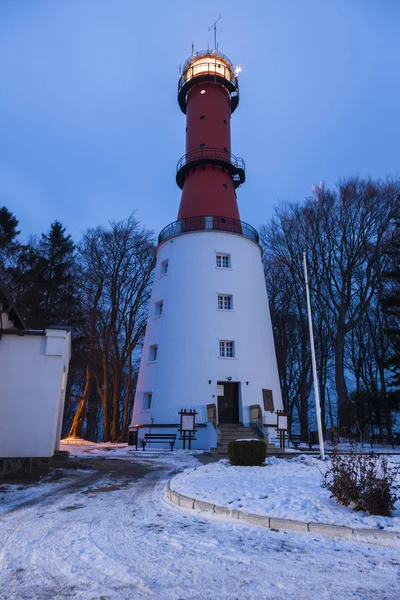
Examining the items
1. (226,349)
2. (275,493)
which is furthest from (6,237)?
(275,493)

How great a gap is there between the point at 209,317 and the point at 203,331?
99 centimetres

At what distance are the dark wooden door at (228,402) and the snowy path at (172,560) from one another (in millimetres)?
17249

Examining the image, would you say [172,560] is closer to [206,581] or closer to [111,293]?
[206,581]

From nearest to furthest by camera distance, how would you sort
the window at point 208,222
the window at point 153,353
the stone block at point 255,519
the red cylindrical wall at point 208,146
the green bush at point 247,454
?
1. the stone block at point 255,519
2. the green bush at point 247,454
3. the window at point 153,353
4. the window at point 208,222
5. the red cylindrical wall at point 208,146

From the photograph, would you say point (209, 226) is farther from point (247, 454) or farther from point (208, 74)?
point (247, 454)

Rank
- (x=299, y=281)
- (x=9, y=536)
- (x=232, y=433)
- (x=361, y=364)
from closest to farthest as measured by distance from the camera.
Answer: (x=9, y=536) → (x=232, y=433) → (x=299, y=281) → (x=361, y=364)

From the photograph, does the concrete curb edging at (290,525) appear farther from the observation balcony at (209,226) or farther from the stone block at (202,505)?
the observation balcony at (209,226)

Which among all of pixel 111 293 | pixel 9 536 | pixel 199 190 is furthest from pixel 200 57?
pixel 9 536

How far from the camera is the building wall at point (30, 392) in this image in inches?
467

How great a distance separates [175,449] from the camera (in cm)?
2208

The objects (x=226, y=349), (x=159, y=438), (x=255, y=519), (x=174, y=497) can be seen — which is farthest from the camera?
(x=226, y=349)

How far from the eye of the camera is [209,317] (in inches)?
Answer: 984

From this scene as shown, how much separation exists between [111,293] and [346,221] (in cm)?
1841

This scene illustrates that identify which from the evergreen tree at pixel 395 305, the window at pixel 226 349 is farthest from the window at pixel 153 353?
the evergreen tree at pixel 395 305
